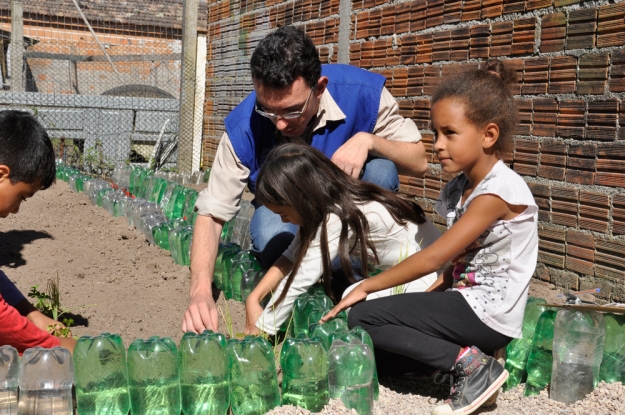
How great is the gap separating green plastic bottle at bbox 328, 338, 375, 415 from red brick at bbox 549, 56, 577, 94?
7.04 ft

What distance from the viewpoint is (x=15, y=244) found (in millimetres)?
4910

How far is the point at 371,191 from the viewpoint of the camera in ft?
10.6

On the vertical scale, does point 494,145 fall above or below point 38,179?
above

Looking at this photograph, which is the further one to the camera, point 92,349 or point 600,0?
point 600,0

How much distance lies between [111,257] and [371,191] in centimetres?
217

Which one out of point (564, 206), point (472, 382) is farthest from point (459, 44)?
point (472, 382)

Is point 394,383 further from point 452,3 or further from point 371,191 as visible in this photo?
point 452,3

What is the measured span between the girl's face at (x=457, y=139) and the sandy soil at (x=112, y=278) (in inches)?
34.4

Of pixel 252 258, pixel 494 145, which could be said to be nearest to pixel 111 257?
pixel 252 258

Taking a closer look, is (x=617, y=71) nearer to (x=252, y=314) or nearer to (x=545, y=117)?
(x=545, y=117)

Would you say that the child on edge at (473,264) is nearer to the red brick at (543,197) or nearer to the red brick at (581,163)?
the red brick at (581,163)

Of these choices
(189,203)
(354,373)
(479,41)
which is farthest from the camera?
(189,203)

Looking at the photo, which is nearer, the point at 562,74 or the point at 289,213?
the point at 289,213

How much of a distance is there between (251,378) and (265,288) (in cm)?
83
